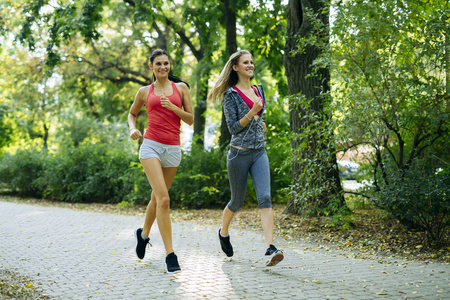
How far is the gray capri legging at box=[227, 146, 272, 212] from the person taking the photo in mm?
5074

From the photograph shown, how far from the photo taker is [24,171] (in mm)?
16703

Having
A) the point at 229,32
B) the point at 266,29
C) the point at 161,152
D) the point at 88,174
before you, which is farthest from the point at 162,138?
the point at 88,174

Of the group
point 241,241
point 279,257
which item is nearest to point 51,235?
point 241,241

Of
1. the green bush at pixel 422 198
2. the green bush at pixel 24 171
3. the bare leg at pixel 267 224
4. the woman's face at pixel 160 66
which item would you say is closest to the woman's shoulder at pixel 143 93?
the woman's face at pixel 160 66

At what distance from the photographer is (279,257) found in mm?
4688

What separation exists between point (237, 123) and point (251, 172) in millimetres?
580

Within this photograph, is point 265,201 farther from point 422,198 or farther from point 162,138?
point 422,198

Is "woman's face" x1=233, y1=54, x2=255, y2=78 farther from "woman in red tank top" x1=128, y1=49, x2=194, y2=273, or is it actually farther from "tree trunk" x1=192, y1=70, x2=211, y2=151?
"tree trunk" x1=192, y1=70, x2=211, y2=151

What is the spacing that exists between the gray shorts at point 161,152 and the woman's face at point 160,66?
0.76 metres

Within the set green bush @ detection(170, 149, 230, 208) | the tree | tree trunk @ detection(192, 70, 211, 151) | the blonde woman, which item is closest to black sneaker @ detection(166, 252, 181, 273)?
the blonde woman

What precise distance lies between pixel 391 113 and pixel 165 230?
364 cm

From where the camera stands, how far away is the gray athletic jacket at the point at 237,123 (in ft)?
16.9

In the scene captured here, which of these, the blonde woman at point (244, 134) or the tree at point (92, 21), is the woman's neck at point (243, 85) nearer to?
the blonde woman at point (244, 134)

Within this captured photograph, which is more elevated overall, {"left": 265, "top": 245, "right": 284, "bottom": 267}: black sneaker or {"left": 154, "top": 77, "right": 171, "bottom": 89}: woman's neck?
{"left": 154, "top": 77, "right": 171, "bottom": 89}: woman's neck
